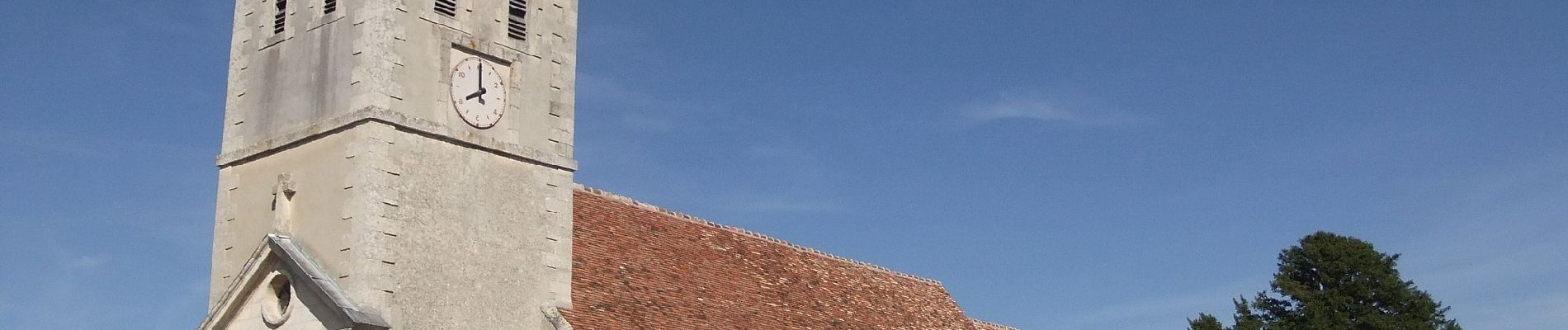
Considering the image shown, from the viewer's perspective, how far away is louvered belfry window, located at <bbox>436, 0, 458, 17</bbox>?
20.9 m

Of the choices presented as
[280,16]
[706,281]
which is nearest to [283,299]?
[280,16]

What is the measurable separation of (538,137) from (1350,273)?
2373cm

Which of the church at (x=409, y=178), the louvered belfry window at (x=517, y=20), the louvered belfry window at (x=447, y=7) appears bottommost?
the church at (x=409, y=178)

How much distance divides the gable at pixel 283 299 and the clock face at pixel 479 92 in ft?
8.62

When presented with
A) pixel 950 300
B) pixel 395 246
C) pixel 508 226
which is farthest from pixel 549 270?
pixel 950 300

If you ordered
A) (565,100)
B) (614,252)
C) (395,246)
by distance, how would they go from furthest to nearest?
(614,252) < (565,100) < (395,246)

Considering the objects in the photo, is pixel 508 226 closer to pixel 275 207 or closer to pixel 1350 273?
pixel 275 207

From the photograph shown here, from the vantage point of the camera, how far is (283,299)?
804 inches

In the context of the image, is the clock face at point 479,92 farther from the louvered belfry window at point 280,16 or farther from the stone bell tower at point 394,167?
the louvered belfry window at point 280,16

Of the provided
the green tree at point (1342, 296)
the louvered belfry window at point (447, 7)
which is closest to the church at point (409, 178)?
the louvered belfry window at point (447, 7)

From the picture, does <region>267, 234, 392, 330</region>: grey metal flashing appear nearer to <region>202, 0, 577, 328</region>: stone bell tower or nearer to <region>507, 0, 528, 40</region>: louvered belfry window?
<region>202, 0, 577, 328</region>: stone bell tower

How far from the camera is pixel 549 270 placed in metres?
21.8

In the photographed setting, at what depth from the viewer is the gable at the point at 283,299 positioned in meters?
19.0

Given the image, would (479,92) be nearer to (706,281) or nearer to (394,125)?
(394,125)
